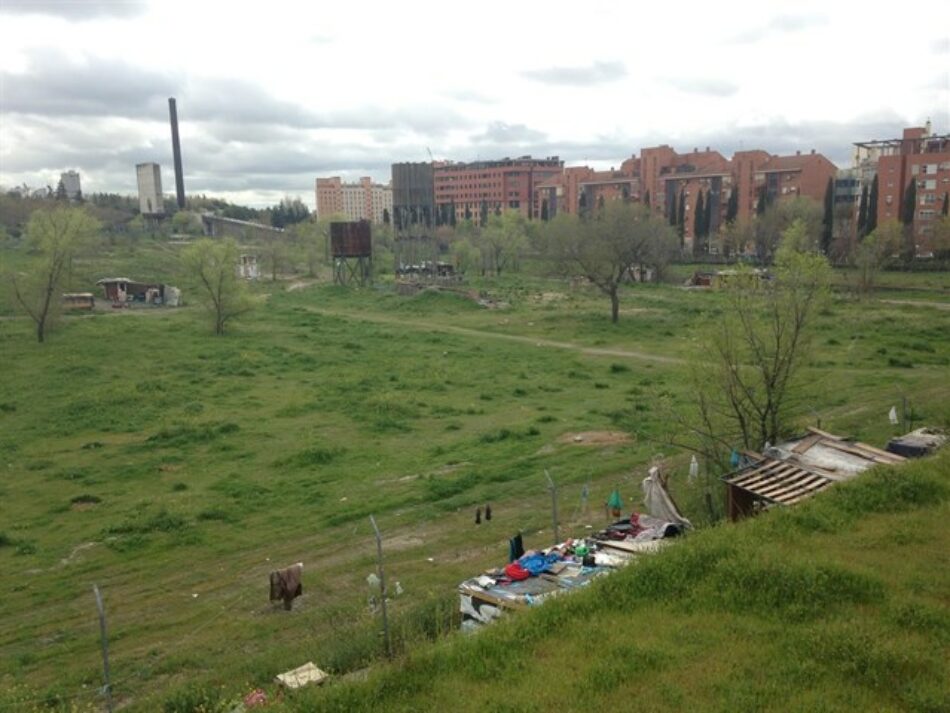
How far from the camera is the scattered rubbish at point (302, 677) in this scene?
9.20 meters

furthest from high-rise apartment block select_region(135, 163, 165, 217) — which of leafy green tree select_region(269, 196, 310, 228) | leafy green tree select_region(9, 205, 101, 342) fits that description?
leafy green tree select_region(9, 205, 101, 342)

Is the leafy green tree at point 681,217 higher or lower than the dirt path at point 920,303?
higher

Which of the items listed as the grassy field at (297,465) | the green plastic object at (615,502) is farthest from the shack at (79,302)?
the green plastic object at (615,502)

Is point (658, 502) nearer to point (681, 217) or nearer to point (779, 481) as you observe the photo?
point (779, 481)

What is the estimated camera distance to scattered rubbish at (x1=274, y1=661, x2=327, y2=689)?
920 centimetres

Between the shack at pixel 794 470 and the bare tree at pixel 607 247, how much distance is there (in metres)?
33.4

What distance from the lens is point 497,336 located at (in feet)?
149

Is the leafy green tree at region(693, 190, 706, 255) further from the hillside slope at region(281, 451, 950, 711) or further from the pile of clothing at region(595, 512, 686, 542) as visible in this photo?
the hillside slope at region(281, 451, 950, 711)

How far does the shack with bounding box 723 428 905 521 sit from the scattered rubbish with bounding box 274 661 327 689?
7.50 metres

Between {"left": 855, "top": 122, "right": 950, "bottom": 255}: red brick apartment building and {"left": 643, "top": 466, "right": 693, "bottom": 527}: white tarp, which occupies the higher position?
{"left": 855, "top": 122, "right": 950, "bottom": 255}: red brick apartment building

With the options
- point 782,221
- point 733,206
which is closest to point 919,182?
point 782,221

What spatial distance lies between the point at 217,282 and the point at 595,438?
32.2 metres

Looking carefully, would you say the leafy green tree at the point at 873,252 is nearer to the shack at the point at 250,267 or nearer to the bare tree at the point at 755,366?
the bare tree at the point at 755,366

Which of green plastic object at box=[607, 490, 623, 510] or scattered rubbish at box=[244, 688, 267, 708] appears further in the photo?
green plastic object at box=[607, 490, 623, 510]
